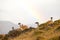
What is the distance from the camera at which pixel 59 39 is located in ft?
212

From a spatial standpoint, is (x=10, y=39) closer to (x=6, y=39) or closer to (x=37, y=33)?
(x=6, y=39)

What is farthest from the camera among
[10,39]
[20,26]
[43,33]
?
[20,26]

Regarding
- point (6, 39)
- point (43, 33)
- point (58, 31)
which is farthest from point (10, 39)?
point (58, 31)

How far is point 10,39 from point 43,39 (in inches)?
1073

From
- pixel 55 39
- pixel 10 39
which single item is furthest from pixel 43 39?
pixel 10 39

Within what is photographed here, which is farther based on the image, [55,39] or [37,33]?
[37,33]

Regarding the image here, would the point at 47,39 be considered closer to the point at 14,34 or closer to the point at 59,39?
the point at 59,39

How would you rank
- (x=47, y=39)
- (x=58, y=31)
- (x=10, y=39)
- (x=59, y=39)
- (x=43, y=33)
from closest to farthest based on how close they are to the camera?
(x=59, y=39)
(x=47, y=39)
(x=58, y=31)
(x=43, y=33)
(x=10, y=39)

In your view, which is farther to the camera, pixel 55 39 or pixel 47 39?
pixel 47 39

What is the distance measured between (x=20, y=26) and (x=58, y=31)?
61322 mm

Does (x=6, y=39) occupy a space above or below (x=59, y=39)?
below

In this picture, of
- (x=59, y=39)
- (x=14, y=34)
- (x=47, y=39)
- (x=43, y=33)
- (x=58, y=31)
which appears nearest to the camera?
(x=59, y=39)

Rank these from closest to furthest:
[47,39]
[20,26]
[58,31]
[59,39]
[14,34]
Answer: [59,39] → [47,39] → [58,31] → [14,34] → [20,26]

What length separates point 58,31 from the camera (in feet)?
261
